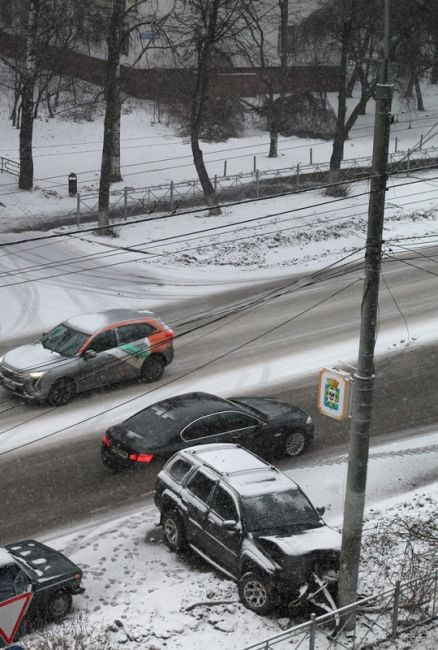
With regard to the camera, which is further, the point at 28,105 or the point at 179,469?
the point at 28,105

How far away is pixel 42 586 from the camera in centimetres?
1216

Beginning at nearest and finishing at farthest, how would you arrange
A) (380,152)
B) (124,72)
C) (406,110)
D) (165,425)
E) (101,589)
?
(380,152), (101,589), (165,425), (124,72), (406,110)

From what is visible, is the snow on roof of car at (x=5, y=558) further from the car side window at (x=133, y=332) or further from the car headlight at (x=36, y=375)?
the car side window at (x=133, y=332)

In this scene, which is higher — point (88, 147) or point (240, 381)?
point (88, 147)

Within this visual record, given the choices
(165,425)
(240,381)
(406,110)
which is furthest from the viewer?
(406,110)

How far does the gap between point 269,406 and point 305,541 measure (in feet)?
17.7

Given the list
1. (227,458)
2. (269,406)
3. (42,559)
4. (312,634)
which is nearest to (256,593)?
(312,634)

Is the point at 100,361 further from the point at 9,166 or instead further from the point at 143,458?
the point at 9,166

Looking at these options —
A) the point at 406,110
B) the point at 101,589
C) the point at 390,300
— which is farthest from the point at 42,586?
the point at 406,110

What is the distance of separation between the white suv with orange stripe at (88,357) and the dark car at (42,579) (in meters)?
6.29

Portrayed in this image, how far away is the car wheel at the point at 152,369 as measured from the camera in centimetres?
2059

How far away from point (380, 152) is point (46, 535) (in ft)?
25.9

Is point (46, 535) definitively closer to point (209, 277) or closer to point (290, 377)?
point (290, 377)

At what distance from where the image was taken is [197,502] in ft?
45.6
